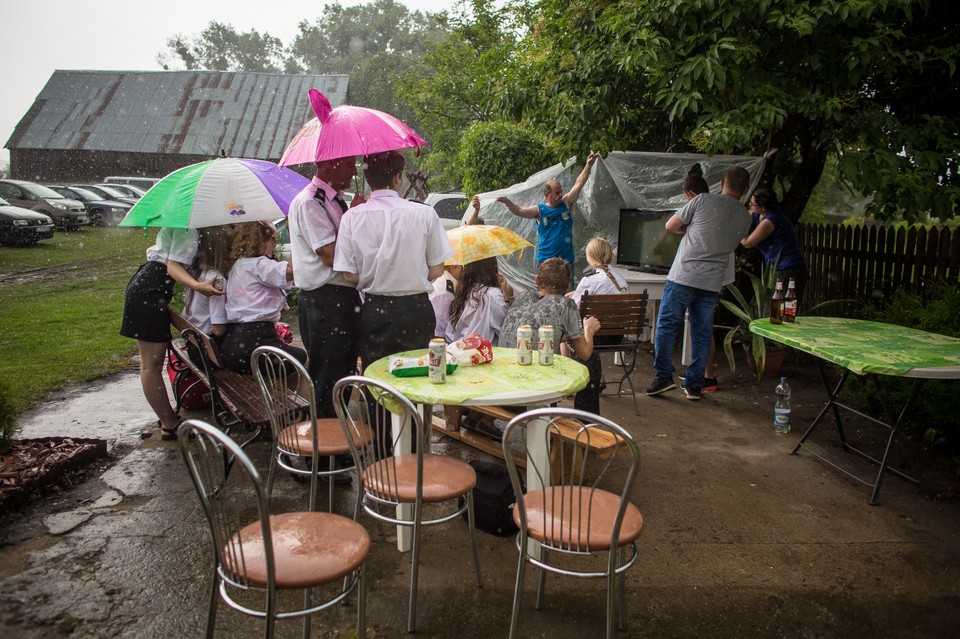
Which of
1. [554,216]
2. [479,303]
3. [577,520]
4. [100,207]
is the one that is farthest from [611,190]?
[100,207]

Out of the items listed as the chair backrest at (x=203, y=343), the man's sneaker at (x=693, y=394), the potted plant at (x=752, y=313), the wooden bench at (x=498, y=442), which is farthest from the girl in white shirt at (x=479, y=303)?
the potted plant at (x=752, y=313)

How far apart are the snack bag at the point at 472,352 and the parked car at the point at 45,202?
20.0 metres

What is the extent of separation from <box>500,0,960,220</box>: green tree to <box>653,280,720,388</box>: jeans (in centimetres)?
128

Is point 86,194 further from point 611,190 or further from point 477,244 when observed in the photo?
point 477,244

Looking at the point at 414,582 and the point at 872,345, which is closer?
the point at 414,582

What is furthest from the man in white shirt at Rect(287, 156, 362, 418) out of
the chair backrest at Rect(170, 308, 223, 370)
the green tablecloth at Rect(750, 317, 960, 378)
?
the green tablecloth at Rect(750, 317, 960, 378)

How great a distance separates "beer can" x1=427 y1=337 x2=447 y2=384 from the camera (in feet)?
10.0

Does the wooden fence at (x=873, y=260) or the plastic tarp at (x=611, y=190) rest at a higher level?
the plastic tarp at (x=611, y=190)

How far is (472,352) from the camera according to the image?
348 cm

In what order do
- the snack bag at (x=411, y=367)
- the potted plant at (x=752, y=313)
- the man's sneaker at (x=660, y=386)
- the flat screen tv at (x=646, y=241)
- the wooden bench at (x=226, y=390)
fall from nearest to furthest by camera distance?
1. the snack bag at (x=411, y=367)
2. the wooden bench at (x=226, y=390)
3. the man's sneaker at (x=660, y=386)
4. the potted plant at (x=752, y=313)
5. the flat screen tv at (x=646, y=241)

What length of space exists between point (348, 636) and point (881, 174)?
5296 millimetres

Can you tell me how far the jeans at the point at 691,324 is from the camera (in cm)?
567

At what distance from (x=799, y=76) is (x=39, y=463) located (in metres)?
6.66

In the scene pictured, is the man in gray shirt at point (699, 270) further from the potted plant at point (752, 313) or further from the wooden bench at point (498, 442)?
the wooden bench at point (498, 442)
